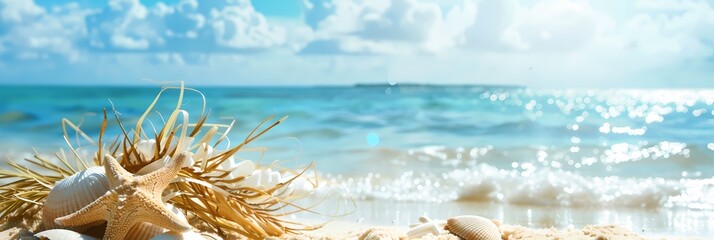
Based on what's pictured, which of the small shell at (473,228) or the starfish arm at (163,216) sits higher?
the starfish arm at (163,216)

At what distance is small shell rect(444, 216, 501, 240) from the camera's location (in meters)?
2.74

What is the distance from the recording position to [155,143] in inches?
105

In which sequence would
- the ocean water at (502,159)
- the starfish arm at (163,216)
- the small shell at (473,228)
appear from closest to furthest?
the starfish arm at (163,216) → the small shell at (473,228) → the ocean water at (502,159)

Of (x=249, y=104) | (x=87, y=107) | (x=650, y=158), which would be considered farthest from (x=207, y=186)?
(x=87, y=107)

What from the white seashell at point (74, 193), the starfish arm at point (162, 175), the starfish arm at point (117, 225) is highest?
the starfish arm at point (162, 175)

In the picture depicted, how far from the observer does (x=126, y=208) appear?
2.23m

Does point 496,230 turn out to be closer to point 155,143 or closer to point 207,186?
point 207,186

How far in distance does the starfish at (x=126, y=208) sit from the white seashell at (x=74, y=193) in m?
0.20

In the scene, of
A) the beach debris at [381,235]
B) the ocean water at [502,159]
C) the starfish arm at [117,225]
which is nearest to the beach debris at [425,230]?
the beach debris at [381,235]

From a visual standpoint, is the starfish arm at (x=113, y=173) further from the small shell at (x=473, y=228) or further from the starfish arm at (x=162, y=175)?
the small shell at (x=473, y=228)

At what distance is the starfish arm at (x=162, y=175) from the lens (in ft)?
7.47

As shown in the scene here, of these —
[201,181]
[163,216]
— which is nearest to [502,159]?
[201,181]

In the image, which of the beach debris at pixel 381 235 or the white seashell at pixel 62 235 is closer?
the white seashell at pixel 62 235

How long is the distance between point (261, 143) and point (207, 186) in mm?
6160
